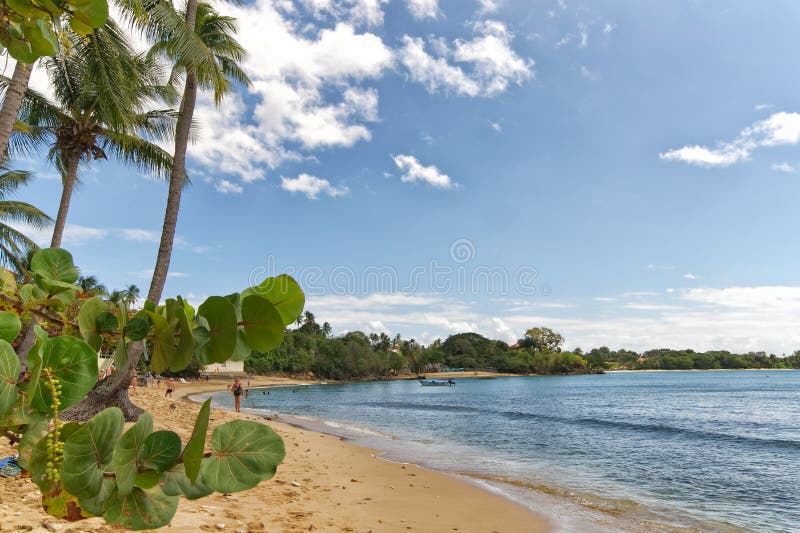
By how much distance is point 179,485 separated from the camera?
72cm

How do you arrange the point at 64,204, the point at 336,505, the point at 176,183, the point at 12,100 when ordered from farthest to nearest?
1. the point at 64,204
2. the point at 176,183
3. the point at 336,505
4. the point at 12,100

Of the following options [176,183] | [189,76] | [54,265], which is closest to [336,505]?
[176,183]

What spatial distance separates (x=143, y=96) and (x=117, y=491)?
46.9ft

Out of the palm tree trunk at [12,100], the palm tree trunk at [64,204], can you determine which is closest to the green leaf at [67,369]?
the palm tree trunk at [12,100]

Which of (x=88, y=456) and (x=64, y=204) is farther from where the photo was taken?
(x=64, y=204)

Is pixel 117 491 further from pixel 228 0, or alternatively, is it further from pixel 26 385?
pixel 228 0

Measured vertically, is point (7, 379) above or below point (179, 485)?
above

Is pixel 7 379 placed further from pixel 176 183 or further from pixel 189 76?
pixel 189 76

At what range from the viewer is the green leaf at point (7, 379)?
1.95 feet

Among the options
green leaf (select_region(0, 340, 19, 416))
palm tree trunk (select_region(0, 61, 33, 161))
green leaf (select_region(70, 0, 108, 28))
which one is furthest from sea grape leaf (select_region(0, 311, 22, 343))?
palm tree trunk (select_region(0, 61, 33, 161))

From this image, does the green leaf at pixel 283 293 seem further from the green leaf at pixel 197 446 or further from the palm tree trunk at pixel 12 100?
the palm tree trunk at pixel 12 100

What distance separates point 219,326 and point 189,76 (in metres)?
11.8

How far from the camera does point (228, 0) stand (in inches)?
467

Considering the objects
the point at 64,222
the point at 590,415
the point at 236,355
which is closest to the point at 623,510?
the point at 236,355
